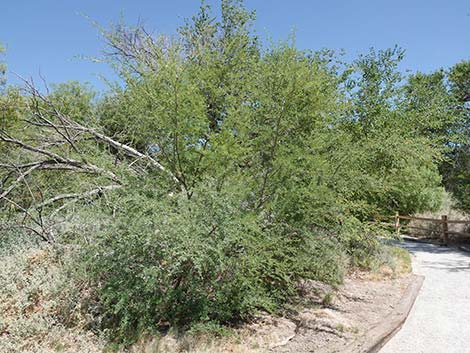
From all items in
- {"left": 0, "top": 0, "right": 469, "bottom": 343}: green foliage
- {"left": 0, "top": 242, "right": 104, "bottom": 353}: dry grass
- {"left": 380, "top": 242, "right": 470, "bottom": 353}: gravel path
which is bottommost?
{"left": 380, "top": 242, "right": 470, "bottom": 353}: gravel path

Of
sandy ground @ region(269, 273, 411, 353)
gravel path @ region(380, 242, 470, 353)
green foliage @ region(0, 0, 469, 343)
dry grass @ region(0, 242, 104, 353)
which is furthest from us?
gravel path @ region(380, 242, 470, 353)

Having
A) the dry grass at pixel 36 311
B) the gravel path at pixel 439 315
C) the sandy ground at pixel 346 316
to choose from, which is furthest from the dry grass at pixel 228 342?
the gravel path at pixel 439 315

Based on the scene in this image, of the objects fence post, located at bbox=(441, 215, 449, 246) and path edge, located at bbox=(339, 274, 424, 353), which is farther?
fence post, located at bbox=(441, 215, 449, 246)

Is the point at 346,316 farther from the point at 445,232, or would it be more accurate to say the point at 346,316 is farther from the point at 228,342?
the point at 445,232

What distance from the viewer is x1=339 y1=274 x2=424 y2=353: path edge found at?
4.40 m

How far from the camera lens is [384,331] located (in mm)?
4918

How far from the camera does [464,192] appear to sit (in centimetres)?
1357

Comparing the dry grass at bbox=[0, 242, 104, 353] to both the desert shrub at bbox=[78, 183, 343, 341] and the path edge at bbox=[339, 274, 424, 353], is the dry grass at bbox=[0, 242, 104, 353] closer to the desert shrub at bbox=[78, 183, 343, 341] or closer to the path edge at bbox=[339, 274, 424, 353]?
the desert shrub at bbox=[78, 183, 343, 341]

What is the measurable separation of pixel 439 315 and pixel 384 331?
61.2 inches

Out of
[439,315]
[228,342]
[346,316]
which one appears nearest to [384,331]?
[346,316]

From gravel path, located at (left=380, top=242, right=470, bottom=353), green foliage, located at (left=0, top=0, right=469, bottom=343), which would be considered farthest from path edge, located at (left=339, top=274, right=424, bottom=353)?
green foliage, located at (left=0, top=0, right=469, bottom=343)

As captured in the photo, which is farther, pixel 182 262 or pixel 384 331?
pixel 384 331

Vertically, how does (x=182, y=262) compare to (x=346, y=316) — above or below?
above

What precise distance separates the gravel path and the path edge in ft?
0.25
